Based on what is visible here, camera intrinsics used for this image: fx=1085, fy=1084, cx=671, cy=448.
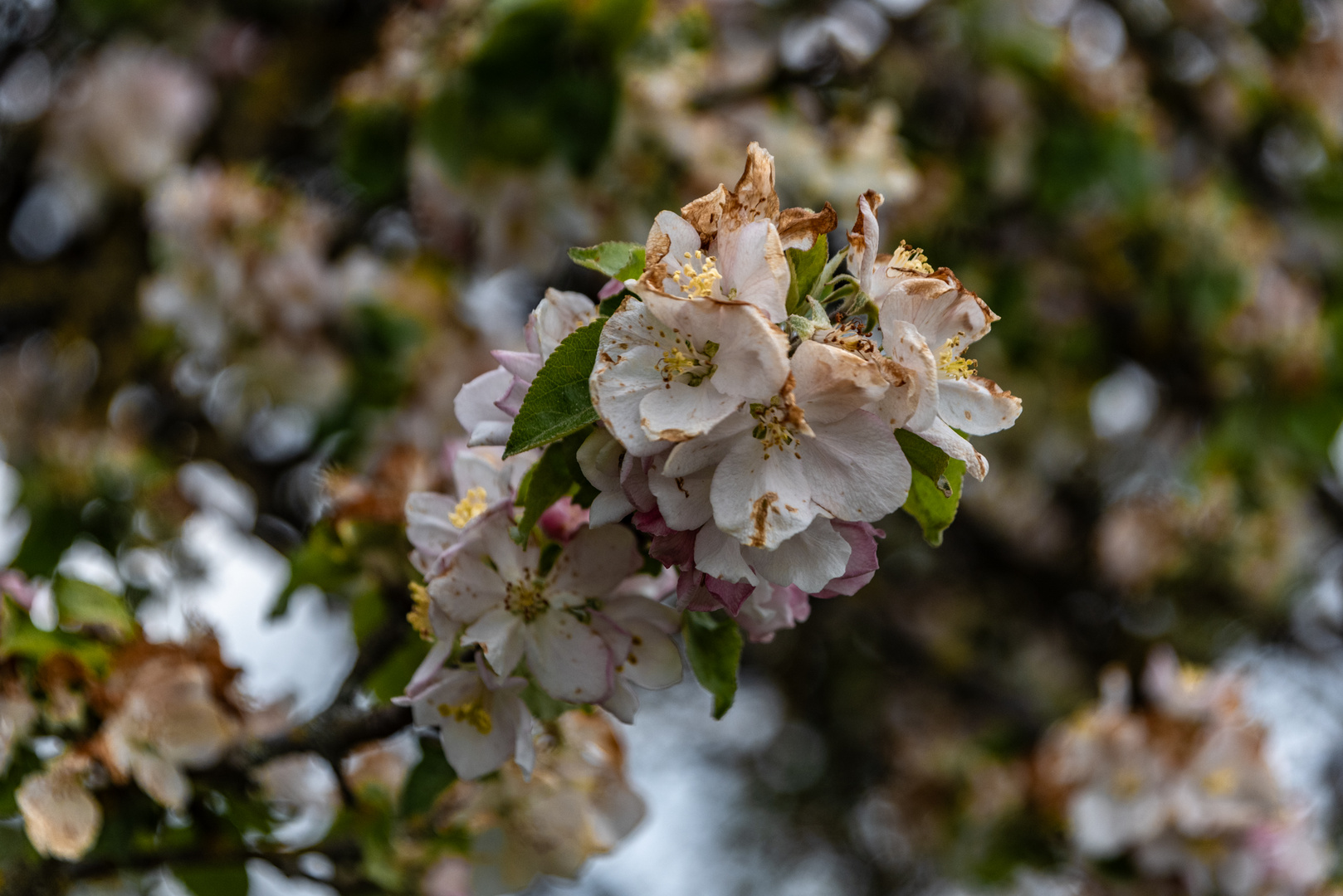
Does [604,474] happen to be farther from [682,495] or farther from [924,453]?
[924,453]

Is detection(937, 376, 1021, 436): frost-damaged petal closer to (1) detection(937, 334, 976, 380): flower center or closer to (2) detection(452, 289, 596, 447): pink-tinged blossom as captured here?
(1) detection(937, 334, 976, 380): flower center

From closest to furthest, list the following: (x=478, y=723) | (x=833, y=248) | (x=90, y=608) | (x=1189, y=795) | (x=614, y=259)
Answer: (x=614, y=259), (x=478, y=723), (x=90, y=608), (x=1189, y=795), (x=833, y=248)

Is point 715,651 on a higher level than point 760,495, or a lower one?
lower

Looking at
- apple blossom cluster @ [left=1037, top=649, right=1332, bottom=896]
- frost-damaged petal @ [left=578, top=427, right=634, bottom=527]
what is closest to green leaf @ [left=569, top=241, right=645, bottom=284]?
frost-damaged petal @ [left=578, top=427, right=634, bottom=527]

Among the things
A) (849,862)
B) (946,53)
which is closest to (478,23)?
(946,53)

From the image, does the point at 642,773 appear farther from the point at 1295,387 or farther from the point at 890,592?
the point at 1295,387

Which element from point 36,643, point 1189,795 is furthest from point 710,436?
point 1189,795

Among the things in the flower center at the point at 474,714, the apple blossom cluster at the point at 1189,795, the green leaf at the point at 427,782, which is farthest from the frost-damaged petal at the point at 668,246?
the apple blossom cluster at the point at 1189,795
